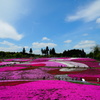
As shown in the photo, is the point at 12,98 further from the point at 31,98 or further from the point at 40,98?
the point at 40,98

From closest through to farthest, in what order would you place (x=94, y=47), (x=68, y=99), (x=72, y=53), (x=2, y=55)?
(x=68, y=99) < (x=94, y=47) < (x=2, y=55) < (x=72, y=53)

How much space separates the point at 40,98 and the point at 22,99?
1663mm

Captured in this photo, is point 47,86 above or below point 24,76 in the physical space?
above

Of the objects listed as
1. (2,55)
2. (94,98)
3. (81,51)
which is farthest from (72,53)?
(94,98)

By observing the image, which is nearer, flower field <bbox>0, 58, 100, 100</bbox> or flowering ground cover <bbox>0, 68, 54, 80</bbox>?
flower field <bbox>0, 58, 100, 100</bbox>

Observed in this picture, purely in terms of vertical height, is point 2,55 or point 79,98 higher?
point 2,55

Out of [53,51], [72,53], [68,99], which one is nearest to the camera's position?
[68,99]

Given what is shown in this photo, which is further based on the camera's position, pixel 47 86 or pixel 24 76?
pixel 24 76

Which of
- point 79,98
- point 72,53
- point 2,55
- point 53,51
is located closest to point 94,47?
point 72,53

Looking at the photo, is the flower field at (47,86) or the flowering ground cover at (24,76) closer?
the flower field at (47,86)

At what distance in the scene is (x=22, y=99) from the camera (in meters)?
10.2

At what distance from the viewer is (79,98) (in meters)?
10.1

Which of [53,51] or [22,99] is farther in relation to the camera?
[53,51]

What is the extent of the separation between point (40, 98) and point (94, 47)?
94942mm
